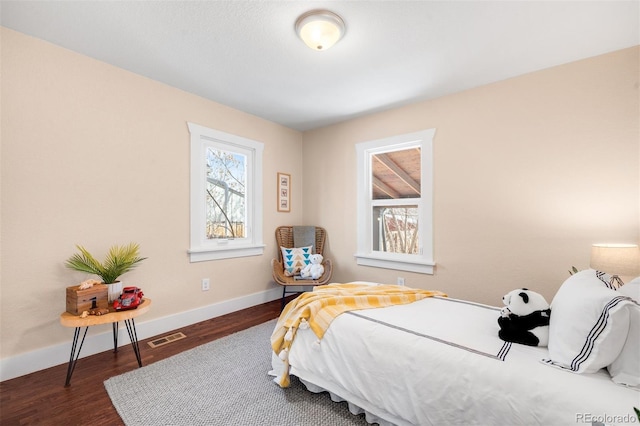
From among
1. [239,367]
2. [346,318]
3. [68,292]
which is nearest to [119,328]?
[68,292]

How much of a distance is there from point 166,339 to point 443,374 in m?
2.48

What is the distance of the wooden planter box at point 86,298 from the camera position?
6.61 ft

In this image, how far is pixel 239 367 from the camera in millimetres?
2121

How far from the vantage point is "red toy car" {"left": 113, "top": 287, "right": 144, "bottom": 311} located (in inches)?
83.3

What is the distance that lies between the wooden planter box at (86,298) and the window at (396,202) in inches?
106

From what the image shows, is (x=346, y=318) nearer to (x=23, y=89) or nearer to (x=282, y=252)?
(x=282, y=252)

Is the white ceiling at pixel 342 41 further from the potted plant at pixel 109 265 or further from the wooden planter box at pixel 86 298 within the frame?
the wooden planter box at pixel 86 298

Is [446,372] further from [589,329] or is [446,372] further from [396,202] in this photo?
[396,202]

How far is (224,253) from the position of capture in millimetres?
3316

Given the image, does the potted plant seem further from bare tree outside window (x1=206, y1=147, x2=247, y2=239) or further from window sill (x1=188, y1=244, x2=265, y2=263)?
bare tree outside window (x1=206, y1=147, x2=247, y2=239)

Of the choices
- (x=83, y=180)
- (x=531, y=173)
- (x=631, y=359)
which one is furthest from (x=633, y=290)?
(x=83, y=180)

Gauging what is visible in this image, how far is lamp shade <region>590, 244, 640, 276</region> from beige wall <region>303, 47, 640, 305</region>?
366mm

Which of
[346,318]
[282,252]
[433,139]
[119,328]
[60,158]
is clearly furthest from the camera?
[282,252]

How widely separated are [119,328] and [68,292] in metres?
0.60
